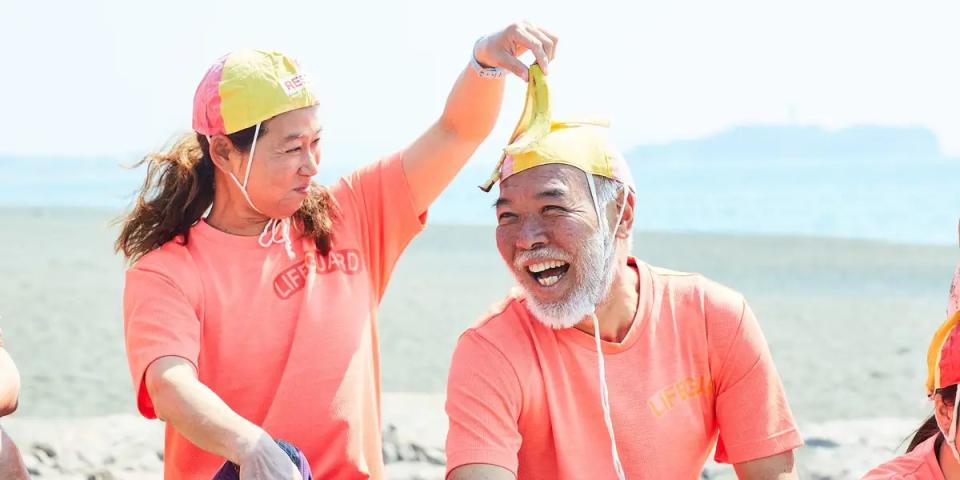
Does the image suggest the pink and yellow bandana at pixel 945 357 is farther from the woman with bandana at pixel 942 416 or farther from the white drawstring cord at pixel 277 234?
the white drawstring cord at pixel 277 234

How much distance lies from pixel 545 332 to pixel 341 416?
2.21ft

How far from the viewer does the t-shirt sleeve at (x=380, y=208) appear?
165 inches

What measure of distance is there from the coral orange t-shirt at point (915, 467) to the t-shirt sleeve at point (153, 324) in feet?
6.01

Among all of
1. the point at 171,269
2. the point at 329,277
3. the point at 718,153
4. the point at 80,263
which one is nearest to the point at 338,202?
the point at 329,277

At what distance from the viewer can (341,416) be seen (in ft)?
12.7

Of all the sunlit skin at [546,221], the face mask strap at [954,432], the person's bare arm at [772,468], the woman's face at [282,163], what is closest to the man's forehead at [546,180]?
the sunlit skin at [546,221]

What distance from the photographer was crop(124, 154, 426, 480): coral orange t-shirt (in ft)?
12.6

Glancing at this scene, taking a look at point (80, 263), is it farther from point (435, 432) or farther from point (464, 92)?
point (464, 92)

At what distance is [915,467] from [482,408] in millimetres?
1080

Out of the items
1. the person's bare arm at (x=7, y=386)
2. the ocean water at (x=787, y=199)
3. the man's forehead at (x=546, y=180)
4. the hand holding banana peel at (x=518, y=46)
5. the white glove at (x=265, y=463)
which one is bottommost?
the ocean water at (x=787, y=199)

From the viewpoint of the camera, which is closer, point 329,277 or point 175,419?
point 175,419

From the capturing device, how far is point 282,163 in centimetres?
390

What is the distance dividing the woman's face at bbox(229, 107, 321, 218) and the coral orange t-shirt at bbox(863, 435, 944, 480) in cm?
177

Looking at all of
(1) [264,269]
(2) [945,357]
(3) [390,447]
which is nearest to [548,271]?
(1) [264,269]
